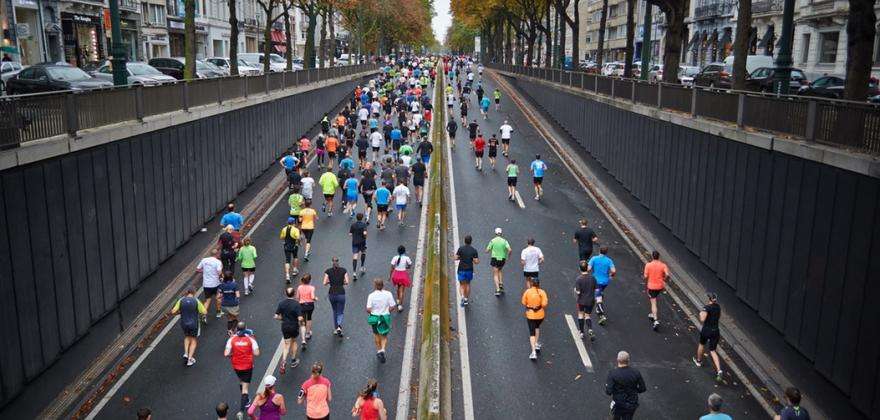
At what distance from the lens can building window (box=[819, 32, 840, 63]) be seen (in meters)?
41.7

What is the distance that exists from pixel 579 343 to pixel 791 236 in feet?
15.5

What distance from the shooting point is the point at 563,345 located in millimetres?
15328

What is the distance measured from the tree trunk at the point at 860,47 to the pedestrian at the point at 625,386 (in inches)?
355

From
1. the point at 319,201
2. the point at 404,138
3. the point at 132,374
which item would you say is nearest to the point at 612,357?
the point at 132,374

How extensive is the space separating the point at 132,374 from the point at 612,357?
31.3 ft

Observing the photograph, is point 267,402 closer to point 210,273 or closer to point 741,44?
point 210,273

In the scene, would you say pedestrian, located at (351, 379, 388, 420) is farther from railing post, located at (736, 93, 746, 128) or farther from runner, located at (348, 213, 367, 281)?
Answer: railing post, located at (736, 93, 746, 128)

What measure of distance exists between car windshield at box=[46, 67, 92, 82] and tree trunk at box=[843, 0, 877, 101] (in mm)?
23913

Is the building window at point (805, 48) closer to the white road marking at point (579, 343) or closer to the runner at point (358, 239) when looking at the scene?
the white road marking at point (579, 343)

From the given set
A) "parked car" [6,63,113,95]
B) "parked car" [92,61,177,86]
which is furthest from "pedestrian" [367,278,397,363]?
"parked car" [92,61,177,86]

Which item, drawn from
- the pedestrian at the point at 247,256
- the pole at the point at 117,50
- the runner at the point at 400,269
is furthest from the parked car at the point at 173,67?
the runner at the point at 400,269

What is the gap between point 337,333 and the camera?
607 inches

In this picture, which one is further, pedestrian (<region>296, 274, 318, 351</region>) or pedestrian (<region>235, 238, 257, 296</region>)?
pedestrian (<region>235, 238, 257, 296</region>)

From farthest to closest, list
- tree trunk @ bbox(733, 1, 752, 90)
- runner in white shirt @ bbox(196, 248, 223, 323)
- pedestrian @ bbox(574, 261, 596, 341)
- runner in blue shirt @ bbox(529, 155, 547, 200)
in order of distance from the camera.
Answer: runner in blue shirt @ bbox(529, 155, 547, 200) → tree trunk @ bbox(733, 1, 752, 90) → runner in white shirt @ bbox(196, 248, 223, 323) → pedestrian @ bbox(574, 261, 596, 341)
